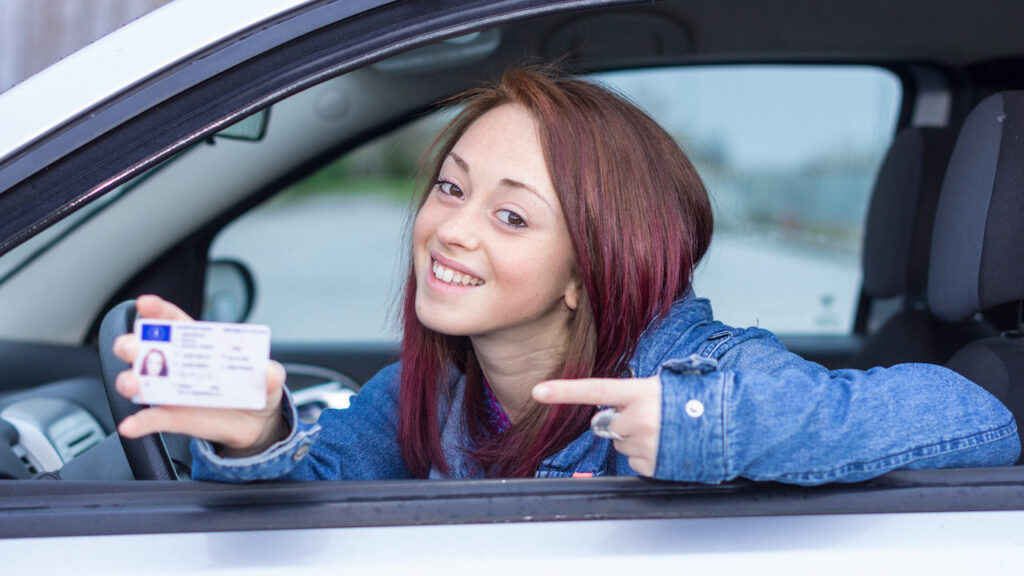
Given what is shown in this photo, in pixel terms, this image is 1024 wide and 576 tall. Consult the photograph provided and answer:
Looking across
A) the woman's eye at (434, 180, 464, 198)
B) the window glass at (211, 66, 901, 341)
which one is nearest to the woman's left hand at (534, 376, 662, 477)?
the woman's eye at (434, 180, 464, 198)

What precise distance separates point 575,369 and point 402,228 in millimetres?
649

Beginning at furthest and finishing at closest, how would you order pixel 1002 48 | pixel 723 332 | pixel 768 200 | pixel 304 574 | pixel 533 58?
pixel 768 200 < pixel 1002 48 < pixel 533 58 < pixel 723 332 < pixel 304 574

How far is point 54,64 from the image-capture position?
1012 mm

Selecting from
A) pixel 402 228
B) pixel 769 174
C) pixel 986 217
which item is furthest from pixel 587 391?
pixel 769 174

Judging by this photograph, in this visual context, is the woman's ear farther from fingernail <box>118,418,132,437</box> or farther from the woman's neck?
fingernail <box>118,418,132,437</box>

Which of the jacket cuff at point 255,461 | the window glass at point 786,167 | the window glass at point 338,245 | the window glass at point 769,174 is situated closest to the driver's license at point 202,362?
the jacket cuff at point 255,461

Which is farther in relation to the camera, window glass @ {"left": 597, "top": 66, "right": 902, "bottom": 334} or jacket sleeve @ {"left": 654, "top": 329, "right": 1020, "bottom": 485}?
window glass @ {"left": 597, "top": 66, "right": 902, "bottom": 334}

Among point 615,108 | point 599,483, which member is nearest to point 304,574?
point 599,483

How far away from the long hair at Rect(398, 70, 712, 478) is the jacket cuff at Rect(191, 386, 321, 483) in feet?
1.43

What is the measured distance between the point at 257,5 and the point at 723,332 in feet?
2.55

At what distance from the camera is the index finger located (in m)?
0.93

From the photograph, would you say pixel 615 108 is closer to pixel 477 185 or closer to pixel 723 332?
pixel 477 185

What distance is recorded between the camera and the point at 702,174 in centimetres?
204

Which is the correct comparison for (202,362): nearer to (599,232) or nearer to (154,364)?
(154,364)
